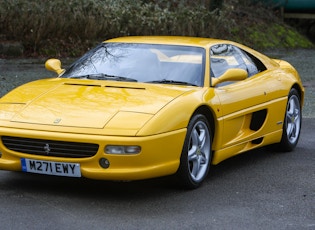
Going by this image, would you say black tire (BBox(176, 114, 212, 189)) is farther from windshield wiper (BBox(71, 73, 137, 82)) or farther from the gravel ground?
the gravel ground

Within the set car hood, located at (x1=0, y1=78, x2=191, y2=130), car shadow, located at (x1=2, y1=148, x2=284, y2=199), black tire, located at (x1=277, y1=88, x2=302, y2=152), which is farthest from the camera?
black tire, located at (x1=277, y1=88, x2=302, y2=152)

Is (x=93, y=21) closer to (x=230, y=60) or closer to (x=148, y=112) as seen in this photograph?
(x=230, y=60)

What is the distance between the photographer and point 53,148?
550cm

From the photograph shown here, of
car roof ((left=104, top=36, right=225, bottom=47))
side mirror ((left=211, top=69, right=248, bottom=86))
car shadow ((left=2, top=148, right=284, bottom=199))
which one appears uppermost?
car roof ((left=104, top=36, right=225, bottom=47))

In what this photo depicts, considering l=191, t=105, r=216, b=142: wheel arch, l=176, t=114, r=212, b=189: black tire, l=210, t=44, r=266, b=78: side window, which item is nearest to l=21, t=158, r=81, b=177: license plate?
l=176, t=114, r=212, b=189: black tire

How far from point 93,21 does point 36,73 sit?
3.09 m

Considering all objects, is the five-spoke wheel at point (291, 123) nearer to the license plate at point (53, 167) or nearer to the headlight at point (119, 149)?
the headlight at point (119, 149)

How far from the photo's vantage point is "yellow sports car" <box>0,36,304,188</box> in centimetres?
546

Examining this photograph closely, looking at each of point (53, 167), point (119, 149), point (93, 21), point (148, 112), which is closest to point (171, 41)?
point (148, 112)

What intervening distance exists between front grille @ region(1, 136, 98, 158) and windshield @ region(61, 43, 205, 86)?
1263mm

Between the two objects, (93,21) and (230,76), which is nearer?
(230,76)

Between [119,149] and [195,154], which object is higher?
[119,149]

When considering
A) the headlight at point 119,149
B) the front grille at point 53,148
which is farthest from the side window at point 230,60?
the front grille at point 53,148

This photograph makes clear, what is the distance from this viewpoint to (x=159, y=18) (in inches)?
696
